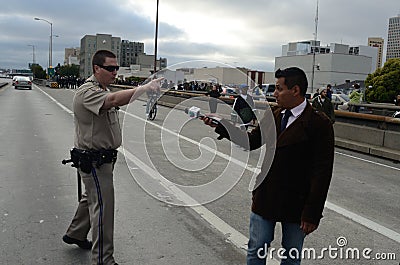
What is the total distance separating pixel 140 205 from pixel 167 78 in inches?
127

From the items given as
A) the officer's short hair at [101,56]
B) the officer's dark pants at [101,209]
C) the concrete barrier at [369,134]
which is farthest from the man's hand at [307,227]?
the concrete barrier at [369,134]

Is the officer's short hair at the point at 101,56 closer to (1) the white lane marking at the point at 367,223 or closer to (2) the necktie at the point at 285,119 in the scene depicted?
(2) the necktie at the point at 285,119

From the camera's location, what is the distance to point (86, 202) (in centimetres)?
459

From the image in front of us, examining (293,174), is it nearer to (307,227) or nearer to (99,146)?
(307,227)

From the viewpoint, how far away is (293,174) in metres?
3.26

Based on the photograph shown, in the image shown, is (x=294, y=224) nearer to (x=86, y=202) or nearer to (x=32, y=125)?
(x=86, y=202)

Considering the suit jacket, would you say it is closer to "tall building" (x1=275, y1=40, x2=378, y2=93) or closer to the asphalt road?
the asphalt road

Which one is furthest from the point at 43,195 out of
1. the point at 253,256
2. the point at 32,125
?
the point at 32,125

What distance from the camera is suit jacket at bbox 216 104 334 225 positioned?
318 centimetres

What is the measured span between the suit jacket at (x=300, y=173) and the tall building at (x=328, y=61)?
9239 centimetres

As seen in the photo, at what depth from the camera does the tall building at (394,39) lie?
156712mm

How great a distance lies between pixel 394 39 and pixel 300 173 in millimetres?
171831

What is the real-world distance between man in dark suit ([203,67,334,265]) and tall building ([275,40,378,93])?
92309 millimetres

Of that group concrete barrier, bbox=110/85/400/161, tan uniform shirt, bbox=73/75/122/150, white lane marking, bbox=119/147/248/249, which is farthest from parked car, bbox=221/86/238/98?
concrete barrier, bbox=110/85/400/161
